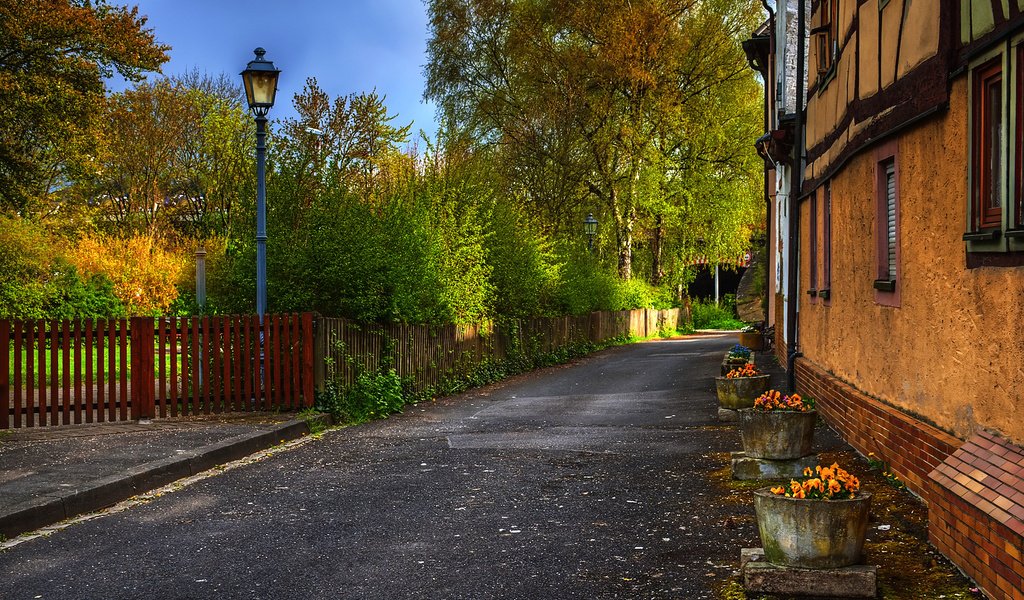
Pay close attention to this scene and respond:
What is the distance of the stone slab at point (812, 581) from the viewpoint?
531 centimetres

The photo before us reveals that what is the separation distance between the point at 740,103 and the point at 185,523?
35.3 metres

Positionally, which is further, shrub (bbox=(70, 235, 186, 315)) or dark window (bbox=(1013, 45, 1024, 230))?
shrub (bbox=(70, 235, 186, 315))

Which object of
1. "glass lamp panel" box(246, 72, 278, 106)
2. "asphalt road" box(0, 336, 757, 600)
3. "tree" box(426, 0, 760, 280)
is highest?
"tree" box(426, 0, 760, 280)

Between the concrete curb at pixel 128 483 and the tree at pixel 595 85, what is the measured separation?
2439cm

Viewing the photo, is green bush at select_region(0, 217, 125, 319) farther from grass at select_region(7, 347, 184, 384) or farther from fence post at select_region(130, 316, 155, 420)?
fence post at select_region(130, 316, 155, 420)

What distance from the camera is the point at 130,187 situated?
41.1 m

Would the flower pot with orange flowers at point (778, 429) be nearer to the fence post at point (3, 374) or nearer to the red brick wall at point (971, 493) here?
the red brick wall at point (971, 493)

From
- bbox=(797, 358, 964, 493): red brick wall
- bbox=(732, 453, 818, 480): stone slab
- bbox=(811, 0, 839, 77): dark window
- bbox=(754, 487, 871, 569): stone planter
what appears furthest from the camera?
bbox=(811, 0, 839, 77): dark window

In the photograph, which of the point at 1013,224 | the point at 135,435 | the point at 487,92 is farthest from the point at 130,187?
the point at 1013,224

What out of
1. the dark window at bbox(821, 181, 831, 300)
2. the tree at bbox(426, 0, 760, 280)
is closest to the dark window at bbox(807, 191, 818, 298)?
the dark window at bbox(821, 181, 831, 300)

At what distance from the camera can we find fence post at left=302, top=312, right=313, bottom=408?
13.6 metres

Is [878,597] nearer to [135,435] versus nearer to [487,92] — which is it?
[135,435]

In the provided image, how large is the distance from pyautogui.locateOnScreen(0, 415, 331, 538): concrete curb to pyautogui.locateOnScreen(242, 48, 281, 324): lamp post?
234 cm

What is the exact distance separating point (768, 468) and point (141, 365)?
7.67m
